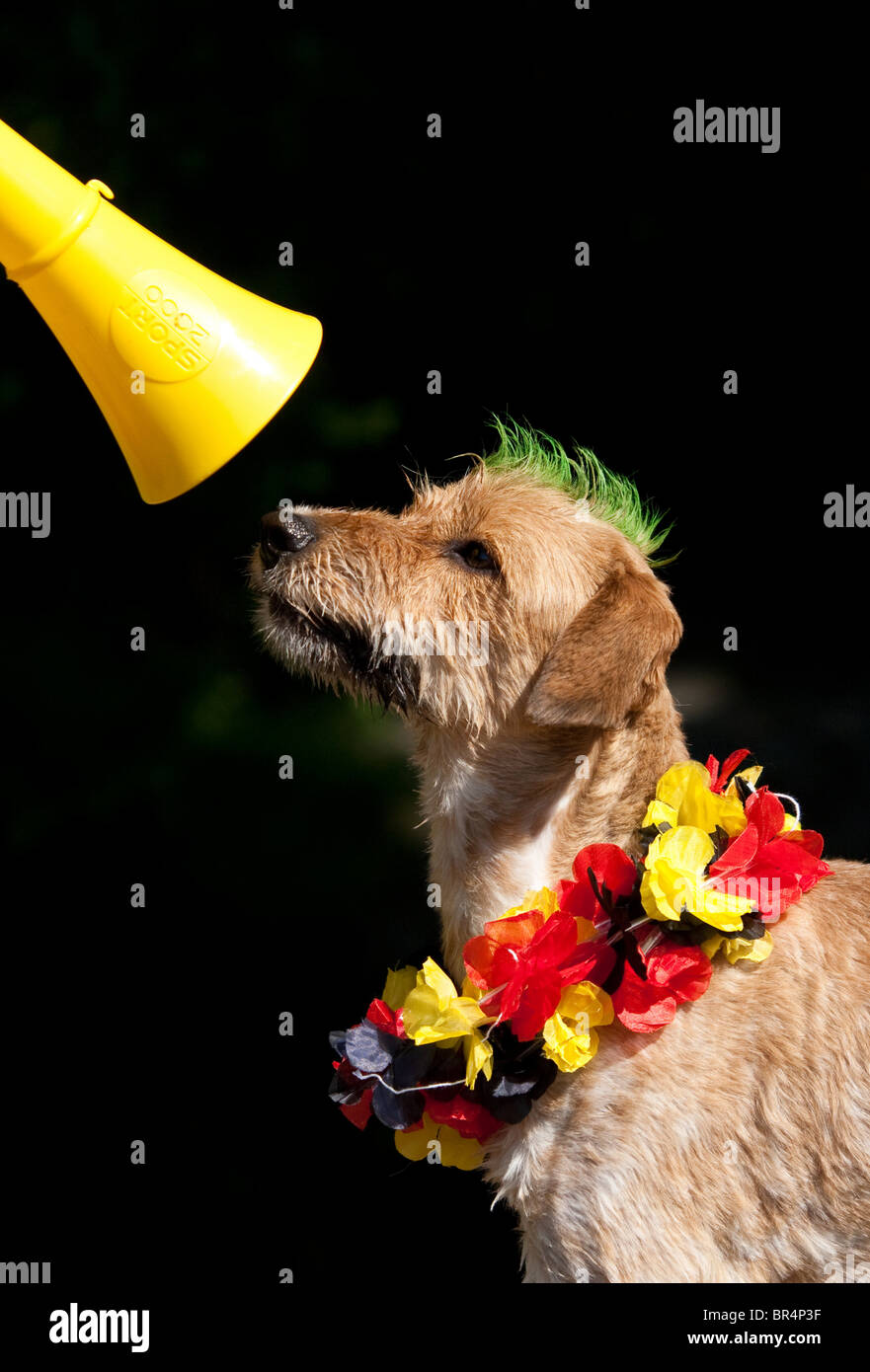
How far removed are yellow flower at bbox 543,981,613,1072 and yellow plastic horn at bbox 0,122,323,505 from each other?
1.49m

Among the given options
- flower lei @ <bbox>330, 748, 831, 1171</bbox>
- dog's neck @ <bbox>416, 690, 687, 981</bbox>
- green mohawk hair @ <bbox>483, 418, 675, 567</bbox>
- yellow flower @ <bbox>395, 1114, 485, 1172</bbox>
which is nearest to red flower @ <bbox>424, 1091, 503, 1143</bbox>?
flower lei @ <bbox>330, 748, 831, 1171</bbox>

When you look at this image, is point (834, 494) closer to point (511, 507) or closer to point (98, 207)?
point (511, 507)

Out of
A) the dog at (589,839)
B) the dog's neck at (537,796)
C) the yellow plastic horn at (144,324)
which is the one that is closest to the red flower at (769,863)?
the dog at (589,839)

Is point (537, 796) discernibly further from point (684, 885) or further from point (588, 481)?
point (588, 481)

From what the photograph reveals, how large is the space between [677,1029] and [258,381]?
5.87 ft

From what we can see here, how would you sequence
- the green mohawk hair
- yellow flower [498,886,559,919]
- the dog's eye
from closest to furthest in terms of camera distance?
1. yellow flower [498,886,559,919]
2. the dog's eye
3. the green mohawk hair

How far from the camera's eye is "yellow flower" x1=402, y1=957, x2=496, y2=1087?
2.91 meters

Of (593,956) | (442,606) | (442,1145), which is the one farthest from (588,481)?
(442,1145)

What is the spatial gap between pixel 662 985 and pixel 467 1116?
2.05 ft

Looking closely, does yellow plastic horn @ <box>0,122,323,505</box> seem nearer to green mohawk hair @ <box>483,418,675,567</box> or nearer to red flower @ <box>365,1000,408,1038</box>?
green mohawk hair @ <box>483,418,675,567</box>

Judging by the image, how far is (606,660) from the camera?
287 cm

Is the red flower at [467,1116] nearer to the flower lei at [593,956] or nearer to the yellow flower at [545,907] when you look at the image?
the flower lei at [593,956]

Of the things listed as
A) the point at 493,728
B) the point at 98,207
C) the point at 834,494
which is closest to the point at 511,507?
the point at 493,728

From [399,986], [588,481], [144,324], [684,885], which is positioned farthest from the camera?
[588,481]
